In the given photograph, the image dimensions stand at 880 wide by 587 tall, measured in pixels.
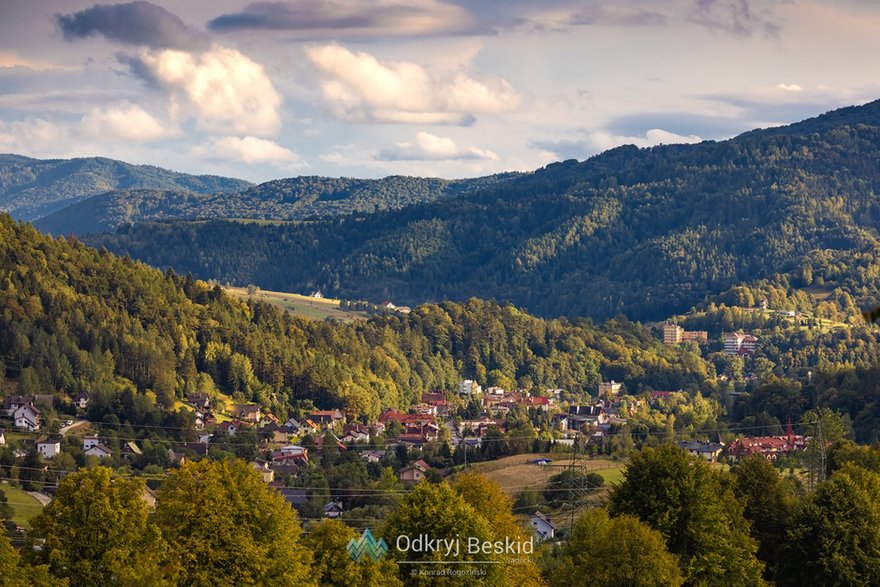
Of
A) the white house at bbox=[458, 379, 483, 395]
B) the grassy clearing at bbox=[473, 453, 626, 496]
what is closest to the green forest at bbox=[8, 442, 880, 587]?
the grassy clearing at bbox=[473, 453, 626, 496]

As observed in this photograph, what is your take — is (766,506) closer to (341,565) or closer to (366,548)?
(366,548)

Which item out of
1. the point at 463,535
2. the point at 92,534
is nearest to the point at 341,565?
the point at 463,535

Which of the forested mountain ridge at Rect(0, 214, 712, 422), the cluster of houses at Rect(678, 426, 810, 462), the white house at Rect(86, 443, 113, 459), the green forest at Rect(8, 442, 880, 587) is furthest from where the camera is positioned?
the forested mountain ridge at Rect(0, 214, 712, 422)

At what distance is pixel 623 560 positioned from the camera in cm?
4956

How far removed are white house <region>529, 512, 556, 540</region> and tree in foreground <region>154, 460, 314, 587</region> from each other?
3306 cm

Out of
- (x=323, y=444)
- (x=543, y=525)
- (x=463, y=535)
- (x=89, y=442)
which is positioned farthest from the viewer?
(x=323, y=444)

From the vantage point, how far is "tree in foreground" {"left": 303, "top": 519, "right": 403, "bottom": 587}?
45344 mm

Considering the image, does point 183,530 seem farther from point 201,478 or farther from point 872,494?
point 872,494

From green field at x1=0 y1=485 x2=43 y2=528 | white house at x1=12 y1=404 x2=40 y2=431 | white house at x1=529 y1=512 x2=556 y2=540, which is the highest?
white house at x1=12 y1=404 x2=40 y2=431

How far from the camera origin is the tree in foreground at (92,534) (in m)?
43.0

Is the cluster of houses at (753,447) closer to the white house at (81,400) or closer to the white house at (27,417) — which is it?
the white house at (27,417)

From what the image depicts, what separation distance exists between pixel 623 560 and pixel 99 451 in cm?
6620

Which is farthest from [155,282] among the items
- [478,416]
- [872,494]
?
[872,494]

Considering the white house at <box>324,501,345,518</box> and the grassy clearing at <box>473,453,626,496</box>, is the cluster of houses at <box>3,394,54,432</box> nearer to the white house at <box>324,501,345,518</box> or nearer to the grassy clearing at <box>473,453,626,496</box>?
the white house at <box>324,501,345,518</box>
